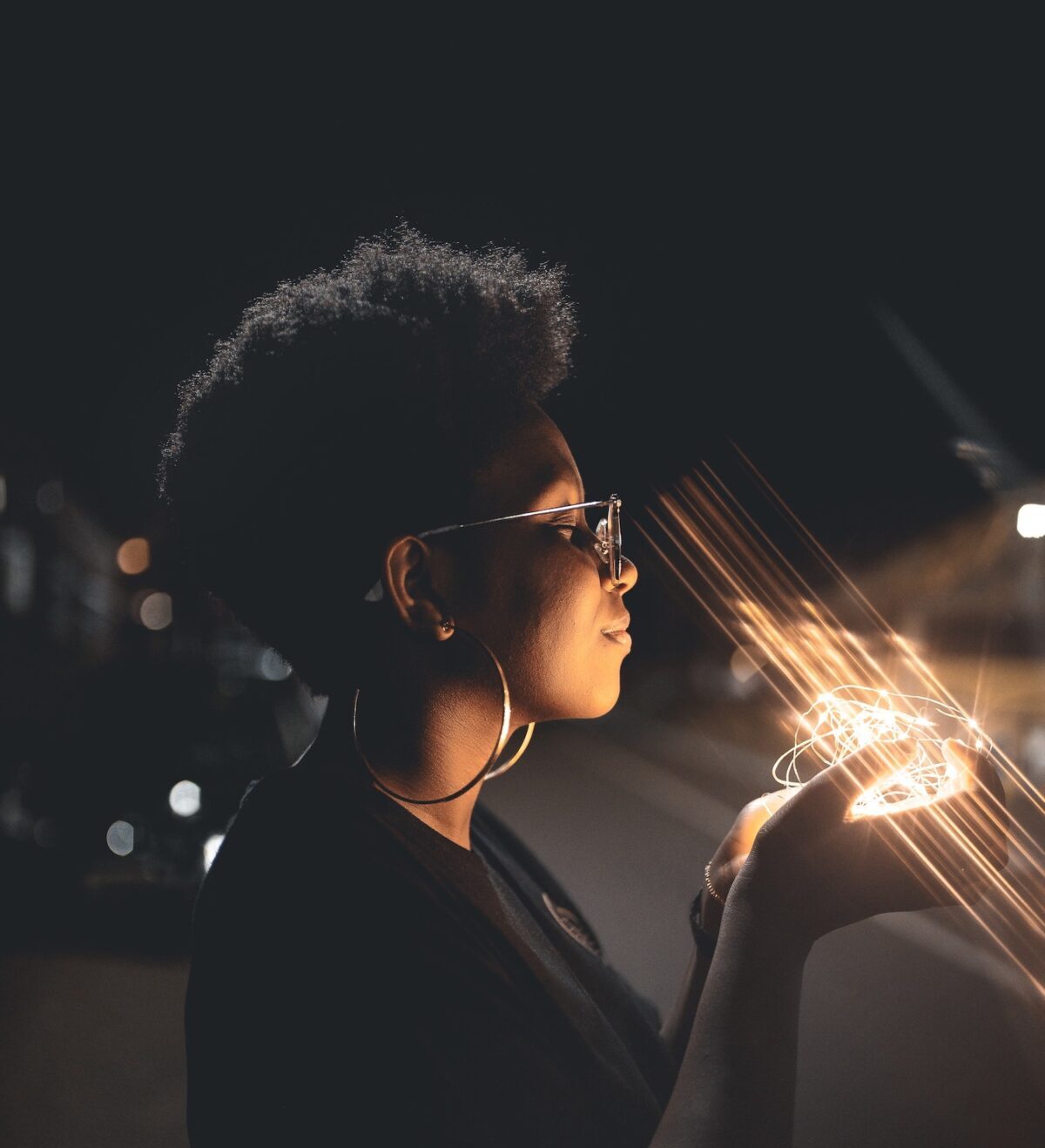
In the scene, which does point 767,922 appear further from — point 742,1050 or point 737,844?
point 737,844

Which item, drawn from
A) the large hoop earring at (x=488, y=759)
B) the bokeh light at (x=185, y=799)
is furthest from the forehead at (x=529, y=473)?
the bokeh light at (x=185, y=799)

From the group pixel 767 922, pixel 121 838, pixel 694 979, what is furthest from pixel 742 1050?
pixel 121 838

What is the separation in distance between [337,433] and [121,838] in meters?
6.81

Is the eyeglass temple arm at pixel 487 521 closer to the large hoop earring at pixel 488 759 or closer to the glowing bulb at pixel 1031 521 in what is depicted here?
the large hoop earring at pixel 488 759

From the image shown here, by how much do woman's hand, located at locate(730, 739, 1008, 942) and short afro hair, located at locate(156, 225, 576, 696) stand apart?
2.91 feet

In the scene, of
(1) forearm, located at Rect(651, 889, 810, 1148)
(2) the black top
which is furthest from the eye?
(1) forearm, located at Rect(651, 889, 810, 1148)

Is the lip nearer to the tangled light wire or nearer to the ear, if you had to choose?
the ear

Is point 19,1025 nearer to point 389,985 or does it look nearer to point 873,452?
point 389,985

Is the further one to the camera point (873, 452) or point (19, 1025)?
point (873, 452)

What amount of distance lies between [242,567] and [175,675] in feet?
23.8

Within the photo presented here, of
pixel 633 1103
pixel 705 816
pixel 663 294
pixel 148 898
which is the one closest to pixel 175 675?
pixel 148 898

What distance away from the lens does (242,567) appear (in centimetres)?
199

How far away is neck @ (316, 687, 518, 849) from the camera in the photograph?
1894 millimetres

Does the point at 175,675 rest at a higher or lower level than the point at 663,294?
lower
